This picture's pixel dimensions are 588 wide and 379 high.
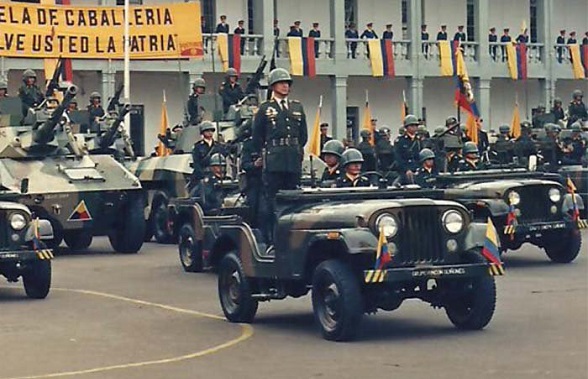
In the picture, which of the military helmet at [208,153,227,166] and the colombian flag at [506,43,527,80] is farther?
the colombian flag at [506,43,527,80]

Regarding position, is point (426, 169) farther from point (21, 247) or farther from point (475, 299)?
point (475, 299)

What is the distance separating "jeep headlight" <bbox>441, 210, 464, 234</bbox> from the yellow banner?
20.0 m

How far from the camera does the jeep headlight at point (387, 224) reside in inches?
473

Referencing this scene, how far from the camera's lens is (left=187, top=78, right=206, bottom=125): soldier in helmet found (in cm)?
2659

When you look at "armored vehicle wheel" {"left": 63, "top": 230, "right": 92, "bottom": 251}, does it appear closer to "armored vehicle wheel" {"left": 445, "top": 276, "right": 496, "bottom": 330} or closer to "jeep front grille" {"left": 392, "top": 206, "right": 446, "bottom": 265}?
"armored vehicle wheel" {"left": 445, "top": 276, "right": 496, "bottom": 330}

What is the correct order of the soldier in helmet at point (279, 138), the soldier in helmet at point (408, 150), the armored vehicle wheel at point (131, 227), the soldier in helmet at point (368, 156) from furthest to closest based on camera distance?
the soldier in helmet at point (368, 156) → the armored vehicle wheel at point (131, 227) → the soldier in helmet at point (408, 150) → the soldier in helmet at point (279, 138)

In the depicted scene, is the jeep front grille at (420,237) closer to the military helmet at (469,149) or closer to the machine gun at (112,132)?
the military helmet at (469,149)

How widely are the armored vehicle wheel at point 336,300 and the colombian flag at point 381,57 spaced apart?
3622 centimetres

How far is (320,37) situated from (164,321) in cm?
3483

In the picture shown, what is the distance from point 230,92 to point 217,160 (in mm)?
6046

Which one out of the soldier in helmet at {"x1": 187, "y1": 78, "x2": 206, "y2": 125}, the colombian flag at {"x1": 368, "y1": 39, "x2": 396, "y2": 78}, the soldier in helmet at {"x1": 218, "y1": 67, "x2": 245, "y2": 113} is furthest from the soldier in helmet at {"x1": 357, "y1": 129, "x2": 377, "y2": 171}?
the colombian flag at {"x1": 368, "y1": 39, "x2": 396, "y2": 78}

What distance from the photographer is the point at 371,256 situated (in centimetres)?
1206

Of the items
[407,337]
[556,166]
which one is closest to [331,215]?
[407,337]

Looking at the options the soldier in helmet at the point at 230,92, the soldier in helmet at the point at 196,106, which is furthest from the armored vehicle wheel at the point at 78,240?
the soldier in helmet at the point at 230,92
